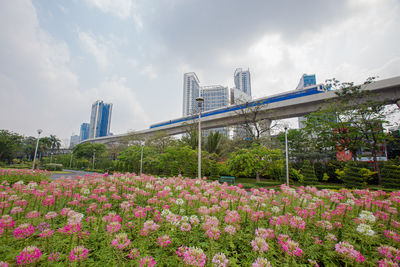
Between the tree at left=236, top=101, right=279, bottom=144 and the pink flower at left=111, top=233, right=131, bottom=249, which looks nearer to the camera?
the pink flower at left=111, top=233, right=131, bottom=249

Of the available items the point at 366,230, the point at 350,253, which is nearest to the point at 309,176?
the point at 366,230

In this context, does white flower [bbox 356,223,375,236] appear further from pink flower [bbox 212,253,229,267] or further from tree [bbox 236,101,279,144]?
tree [bbox 236,101,279,144]

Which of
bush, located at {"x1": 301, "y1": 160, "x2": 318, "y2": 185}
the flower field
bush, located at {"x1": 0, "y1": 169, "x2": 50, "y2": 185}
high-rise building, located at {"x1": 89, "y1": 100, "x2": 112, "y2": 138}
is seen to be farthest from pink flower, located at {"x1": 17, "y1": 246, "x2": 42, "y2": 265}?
high-rise building, located at {"x1": 89, "y1": 100, "x2": 112, "y2": 138}

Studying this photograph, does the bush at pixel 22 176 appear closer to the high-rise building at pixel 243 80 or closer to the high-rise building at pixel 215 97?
the high-rise building at pixel 215 97

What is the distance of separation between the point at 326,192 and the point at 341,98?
50.0 feet

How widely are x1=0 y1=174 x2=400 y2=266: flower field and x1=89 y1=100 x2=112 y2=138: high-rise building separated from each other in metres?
132

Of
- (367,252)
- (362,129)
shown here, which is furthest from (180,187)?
(362,129)

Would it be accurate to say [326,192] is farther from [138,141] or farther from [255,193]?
[138,141]

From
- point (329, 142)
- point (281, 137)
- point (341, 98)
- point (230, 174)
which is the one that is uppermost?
point (341, 98)

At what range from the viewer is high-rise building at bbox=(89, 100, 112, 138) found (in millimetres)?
116125

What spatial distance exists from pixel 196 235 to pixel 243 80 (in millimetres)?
115262

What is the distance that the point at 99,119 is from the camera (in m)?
117

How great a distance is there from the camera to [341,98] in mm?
14453

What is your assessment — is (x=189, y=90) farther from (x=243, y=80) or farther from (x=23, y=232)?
(x=23, y=232)
